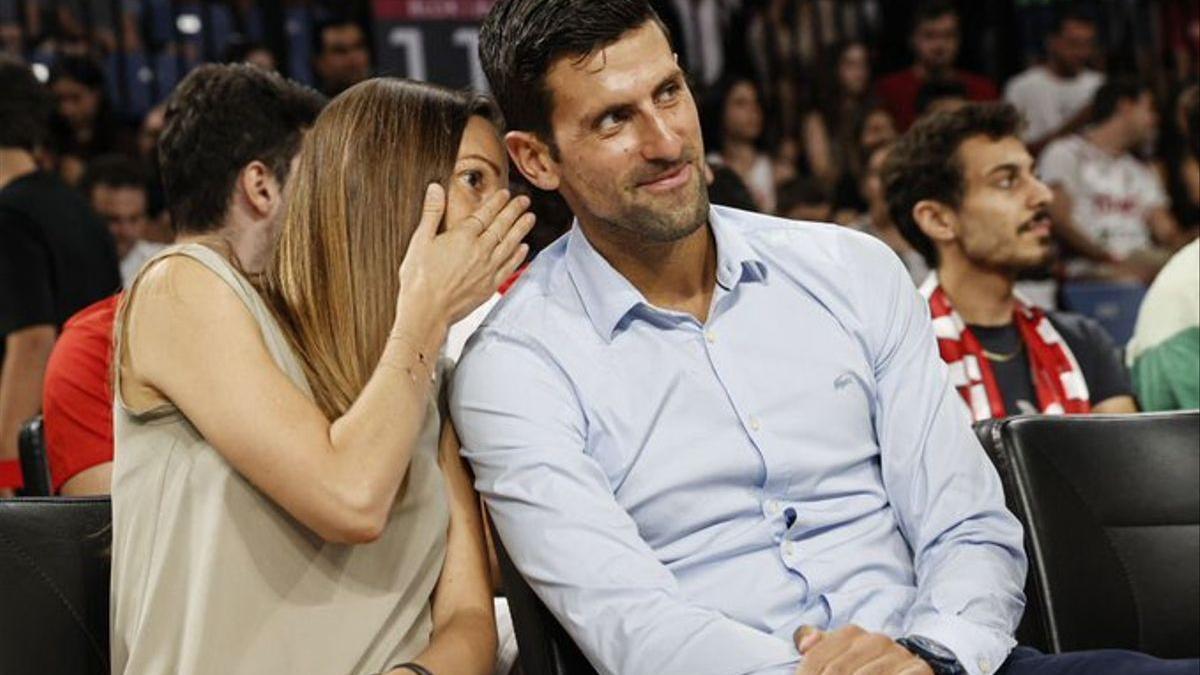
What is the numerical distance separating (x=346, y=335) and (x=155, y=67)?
6.41m

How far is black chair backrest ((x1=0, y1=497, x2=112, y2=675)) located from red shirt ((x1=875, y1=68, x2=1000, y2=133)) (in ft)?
23.3

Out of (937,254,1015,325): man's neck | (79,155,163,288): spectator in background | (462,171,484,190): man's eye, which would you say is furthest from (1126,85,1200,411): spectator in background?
(79,155,163,288): spectator in background

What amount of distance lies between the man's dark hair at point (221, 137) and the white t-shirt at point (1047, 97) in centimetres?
640

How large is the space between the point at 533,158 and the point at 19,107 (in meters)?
2.84

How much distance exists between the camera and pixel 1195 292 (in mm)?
4059

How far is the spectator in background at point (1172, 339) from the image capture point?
4039mm

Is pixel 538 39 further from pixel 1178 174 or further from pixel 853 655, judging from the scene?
pixel 1178 174

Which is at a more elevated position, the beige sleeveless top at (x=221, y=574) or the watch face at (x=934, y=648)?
the beige sleeveless top at (x=221, y=574)

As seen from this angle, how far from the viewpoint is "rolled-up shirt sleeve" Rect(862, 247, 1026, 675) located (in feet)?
9.12

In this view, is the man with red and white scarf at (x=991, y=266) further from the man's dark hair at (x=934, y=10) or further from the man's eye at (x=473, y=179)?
the man's dark hair at (x=934, y=10)

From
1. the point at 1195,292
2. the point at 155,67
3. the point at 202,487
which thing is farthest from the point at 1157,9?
the point at 202,487

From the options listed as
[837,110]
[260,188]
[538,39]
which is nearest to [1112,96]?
[837,110]

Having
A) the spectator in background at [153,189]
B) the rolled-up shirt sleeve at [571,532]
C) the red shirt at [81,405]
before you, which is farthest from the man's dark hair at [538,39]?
the spectator in background at [153,189]

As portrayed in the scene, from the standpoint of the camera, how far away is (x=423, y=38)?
7641 millimetres
